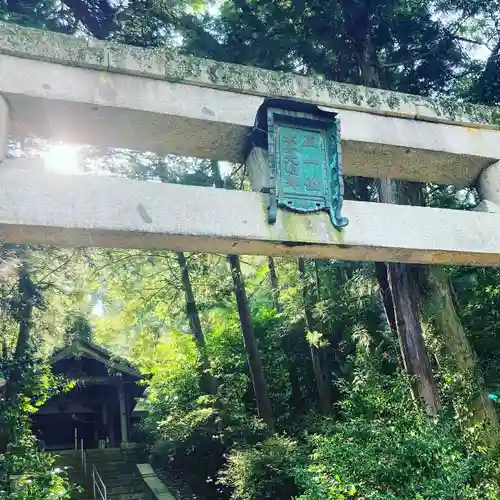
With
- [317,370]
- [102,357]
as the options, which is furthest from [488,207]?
[102,357]

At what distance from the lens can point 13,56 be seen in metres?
2.92

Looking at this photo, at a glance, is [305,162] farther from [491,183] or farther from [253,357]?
[253,357]

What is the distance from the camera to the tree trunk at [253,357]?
35.7 feet

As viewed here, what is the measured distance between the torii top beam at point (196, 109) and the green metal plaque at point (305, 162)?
220 mm

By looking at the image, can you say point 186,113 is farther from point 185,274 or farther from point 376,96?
point 185,274

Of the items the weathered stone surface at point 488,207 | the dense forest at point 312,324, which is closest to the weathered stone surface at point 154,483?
the dense forest at point 312,324

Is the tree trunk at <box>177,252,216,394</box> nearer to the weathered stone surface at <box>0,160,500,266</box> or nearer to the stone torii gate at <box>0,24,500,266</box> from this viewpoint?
the stone torii gate at <box>0,24,500,266</box>

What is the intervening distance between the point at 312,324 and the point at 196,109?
9.06 metres

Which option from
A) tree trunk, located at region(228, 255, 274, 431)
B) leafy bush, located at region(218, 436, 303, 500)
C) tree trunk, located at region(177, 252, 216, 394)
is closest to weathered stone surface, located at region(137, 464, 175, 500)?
tree trunk, located at region(177, 252, 216, 394)

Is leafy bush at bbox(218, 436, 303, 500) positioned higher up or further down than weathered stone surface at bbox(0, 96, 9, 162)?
further down

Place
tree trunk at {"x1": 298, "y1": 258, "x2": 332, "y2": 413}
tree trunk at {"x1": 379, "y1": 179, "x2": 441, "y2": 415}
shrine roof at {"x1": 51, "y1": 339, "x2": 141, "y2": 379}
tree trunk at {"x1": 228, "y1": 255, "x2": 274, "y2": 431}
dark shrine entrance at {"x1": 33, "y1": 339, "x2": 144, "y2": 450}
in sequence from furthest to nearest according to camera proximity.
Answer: dark shrine entrance at {"x1": 33, "y1": 339, "x2": 144, "y2": 450}
shrine roof at {"x1": 51, "y1": 339, "x2": 141, "y2": 379}
tree trunk at {"x1": 298, "y1": 258, "x2": 332, "y2": 413}
tree trunk at {"x1": 228, "y1": 255, "x2": 274, "y2": 431}
tree trunk at {"x1": 379, "y1": 179, "x2": 441, "y2": 415}

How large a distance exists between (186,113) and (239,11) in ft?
19.1

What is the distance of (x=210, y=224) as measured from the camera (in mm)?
2854

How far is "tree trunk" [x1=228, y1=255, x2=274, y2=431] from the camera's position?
10.9m
